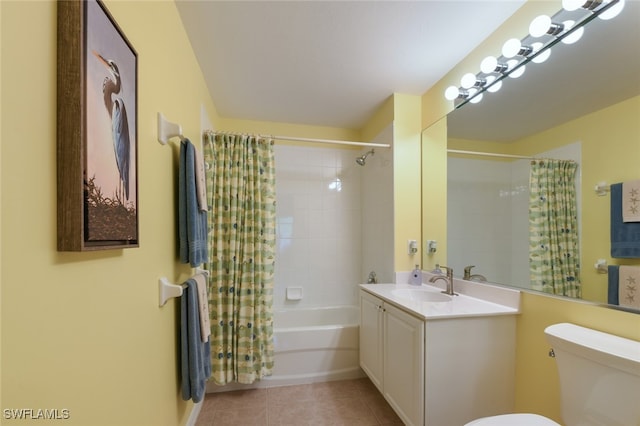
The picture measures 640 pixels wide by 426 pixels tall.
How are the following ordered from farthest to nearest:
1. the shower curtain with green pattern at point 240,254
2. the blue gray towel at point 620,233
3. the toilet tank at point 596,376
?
the shower curtain with green pattern at point 240,254 → the blue gray towel at point 620,233 → the toilet tank at point 596,376

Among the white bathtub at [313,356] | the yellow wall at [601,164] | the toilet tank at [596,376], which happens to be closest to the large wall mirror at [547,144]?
the yellow wall at [601,164]

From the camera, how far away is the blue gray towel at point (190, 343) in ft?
4.43

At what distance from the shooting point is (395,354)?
167cm

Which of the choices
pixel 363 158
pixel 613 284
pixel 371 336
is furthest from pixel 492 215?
pixel 363 158

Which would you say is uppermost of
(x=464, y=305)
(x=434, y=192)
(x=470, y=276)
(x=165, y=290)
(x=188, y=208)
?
(x=434, y=192)

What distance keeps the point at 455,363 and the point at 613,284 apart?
0.77m

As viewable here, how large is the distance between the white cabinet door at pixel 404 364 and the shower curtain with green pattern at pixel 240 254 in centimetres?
100

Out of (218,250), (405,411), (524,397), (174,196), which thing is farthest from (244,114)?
(524,397)

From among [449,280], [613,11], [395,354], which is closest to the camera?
[613,11]

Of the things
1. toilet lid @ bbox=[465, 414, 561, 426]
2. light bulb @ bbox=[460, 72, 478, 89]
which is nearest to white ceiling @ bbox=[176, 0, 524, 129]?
light bulb @ bbox=[460, 72, 478, 89]

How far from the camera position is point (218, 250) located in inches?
83.0

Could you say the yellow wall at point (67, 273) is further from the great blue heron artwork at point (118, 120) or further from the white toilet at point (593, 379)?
the white toilet at point (593, 379)

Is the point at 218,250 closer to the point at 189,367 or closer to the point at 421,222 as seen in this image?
the point at 189,367

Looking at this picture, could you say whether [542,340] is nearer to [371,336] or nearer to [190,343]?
[371,336]
